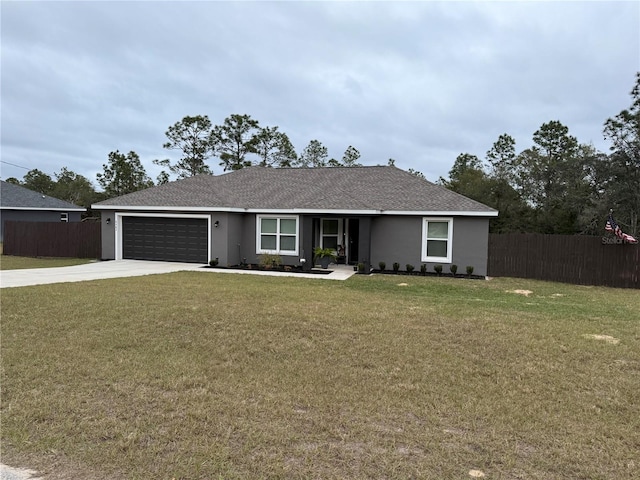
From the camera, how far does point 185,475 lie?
2.68 m

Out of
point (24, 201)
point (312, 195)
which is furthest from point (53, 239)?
point (24, 201)

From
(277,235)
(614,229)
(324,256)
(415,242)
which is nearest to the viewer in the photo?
(614,229)

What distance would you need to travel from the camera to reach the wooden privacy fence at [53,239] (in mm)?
18469

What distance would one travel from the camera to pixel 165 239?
56.2 ft

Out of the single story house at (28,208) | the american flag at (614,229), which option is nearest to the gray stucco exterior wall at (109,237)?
the single story house at (28,208)

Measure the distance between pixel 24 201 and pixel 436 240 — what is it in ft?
93.0

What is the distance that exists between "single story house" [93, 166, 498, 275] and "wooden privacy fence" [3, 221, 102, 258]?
4.52 feet

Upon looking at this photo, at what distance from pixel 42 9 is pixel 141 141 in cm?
2718

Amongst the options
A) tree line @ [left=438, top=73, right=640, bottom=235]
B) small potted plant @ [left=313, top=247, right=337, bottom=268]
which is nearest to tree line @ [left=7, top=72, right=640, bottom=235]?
tree line @ [left=438, top=73, right=640, bottom=235]

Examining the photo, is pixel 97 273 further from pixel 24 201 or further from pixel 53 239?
pixel 24 201

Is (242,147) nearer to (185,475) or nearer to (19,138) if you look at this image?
(19,138)

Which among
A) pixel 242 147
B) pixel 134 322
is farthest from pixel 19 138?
pixel 134 322

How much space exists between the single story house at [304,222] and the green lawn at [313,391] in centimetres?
751

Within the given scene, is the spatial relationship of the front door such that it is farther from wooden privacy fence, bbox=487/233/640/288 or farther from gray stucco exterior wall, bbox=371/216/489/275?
wooden privacy fence, bbox=487/233/640/288
